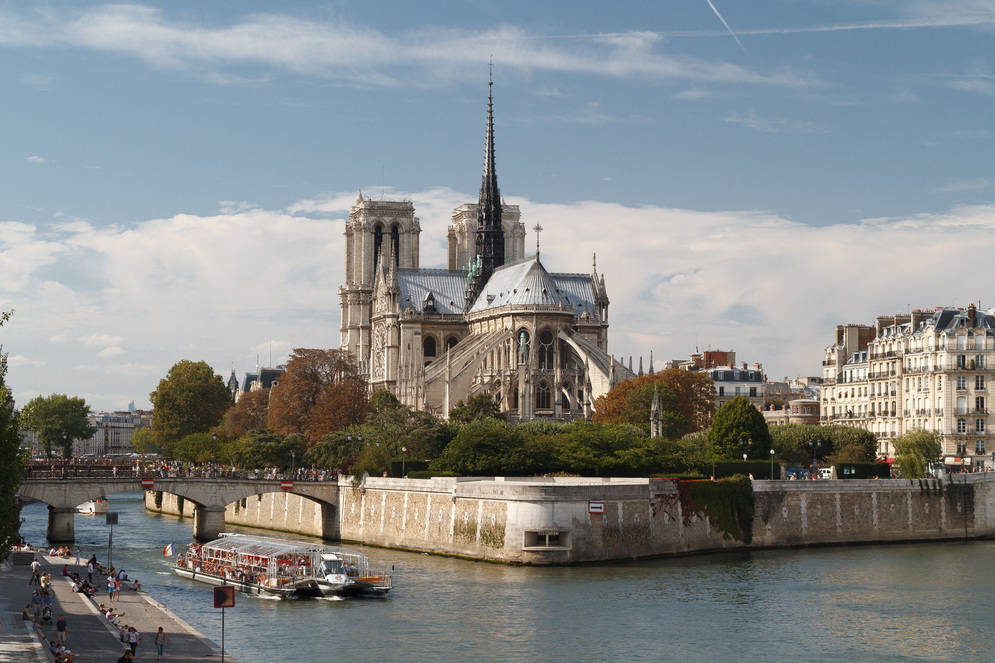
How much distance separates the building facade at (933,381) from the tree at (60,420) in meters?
90.5

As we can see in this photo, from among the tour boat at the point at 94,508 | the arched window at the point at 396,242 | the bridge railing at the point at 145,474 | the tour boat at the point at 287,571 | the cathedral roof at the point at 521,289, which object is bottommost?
the tour boat at the point at 287,571

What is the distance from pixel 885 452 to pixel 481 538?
1642 inches

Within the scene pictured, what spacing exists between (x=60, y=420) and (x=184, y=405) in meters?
39.5

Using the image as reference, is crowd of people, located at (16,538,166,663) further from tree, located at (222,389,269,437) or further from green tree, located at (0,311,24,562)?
tree, located at (222,389,269,437)

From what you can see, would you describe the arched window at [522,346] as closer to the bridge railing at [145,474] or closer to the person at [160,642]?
the bridge railing at [145,474]

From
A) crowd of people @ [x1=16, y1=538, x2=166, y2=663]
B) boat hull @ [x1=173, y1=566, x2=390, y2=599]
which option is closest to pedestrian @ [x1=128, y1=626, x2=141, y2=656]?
crowd of people @ [x1=16, y1=538, x2=166, y2=663]

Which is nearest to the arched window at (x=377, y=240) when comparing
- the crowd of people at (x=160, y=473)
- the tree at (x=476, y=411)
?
the tree at (x=476, y=411)

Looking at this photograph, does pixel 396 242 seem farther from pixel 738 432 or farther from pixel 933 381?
pixel 738 432

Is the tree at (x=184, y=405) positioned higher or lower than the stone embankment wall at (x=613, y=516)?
higher

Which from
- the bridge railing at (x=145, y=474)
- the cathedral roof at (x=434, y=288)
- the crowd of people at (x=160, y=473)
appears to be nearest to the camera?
the bridge railing at (x=145, y=474)

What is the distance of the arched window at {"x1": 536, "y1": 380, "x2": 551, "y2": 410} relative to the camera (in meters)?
107

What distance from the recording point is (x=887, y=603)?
155 ft

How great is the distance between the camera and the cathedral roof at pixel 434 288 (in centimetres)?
12462

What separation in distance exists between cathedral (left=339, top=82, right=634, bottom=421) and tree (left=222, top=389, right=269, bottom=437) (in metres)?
9.77
